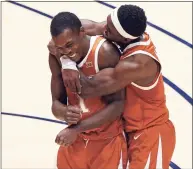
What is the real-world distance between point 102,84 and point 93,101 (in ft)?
0.53

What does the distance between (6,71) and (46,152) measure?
3.42 ft

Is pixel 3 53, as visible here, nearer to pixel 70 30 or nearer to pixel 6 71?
pixel 6 71

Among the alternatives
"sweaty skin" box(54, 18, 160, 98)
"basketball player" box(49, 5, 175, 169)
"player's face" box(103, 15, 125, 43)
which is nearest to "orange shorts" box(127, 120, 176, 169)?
"basketball player" box(49, 5, 175, 169)

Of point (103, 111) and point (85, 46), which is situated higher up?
point (85, 46)

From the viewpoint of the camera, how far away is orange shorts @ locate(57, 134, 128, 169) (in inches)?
91.7

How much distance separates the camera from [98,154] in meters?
2.34

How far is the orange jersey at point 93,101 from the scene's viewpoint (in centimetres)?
215

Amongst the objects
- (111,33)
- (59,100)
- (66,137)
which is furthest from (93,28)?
(66,137)

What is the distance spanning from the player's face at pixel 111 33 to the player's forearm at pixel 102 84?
5.3 inches

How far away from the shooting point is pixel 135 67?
2135 millimetres

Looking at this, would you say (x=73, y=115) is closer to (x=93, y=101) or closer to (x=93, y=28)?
(x=93, y=101)

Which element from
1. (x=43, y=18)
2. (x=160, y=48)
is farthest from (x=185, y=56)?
(x=43, y=18)

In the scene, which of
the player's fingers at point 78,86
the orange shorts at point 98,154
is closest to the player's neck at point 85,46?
the player's fingers at point 78,86

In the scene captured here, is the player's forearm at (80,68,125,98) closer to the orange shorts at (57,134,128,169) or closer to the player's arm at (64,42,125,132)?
the player's arm at (64,42,125,132)
